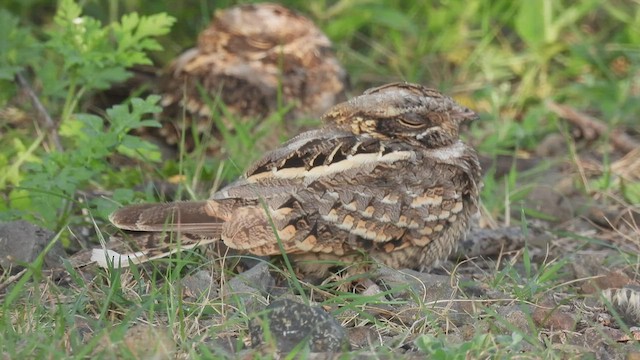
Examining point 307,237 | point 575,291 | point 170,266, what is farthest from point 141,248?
point 575,291

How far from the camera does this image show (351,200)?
3705 mm

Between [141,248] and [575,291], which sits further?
[575,291]

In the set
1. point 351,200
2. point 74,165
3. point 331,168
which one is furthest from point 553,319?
point 74,165

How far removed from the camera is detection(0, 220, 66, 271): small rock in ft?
12.5

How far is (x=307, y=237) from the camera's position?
3.65m

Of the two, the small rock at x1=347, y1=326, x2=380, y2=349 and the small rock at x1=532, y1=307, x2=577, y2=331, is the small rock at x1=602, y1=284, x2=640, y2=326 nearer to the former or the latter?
the small rock at x1=532, y1=307, x2=577, y2=331

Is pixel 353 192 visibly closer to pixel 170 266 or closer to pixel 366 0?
pixel 170 266

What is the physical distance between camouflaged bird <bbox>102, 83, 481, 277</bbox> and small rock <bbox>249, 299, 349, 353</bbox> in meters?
0.44

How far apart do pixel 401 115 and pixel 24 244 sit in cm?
134

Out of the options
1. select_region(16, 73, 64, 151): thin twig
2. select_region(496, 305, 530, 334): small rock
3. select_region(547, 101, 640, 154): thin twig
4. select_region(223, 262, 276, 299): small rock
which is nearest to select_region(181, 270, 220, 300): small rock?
select_region(223, 262, 276, 299): small rock

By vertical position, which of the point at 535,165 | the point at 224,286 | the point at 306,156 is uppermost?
the point at 306,156

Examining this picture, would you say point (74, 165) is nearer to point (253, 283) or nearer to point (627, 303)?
point (253, 283)

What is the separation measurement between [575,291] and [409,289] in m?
0.71

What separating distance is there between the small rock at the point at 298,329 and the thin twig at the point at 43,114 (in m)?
1.94
